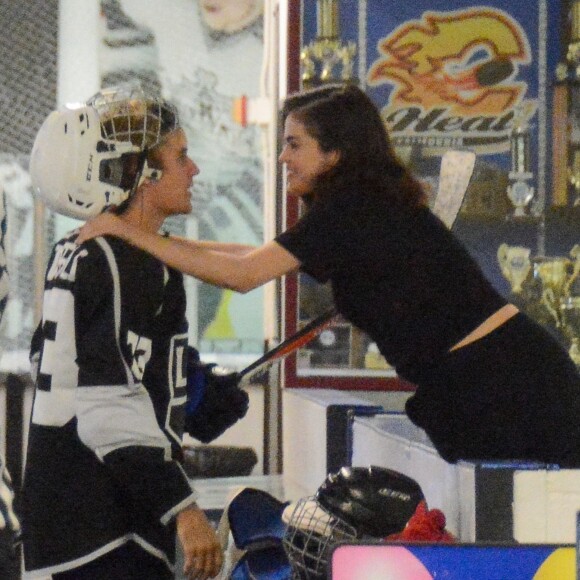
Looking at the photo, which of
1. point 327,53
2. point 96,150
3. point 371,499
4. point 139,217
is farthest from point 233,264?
point 327,53

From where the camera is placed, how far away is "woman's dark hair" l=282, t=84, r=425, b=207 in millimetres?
1858

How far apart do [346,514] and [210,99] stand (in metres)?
3.61

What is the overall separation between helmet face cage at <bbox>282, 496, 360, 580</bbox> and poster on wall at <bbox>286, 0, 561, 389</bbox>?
202cm

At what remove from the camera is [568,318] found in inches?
139

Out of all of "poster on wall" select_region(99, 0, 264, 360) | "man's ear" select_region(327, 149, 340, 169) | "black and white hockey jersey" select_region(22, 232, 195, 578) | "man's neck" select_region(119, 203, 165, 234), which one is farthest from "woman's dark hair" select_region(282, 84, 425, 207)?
"poster on wall" select_region(99, 0, 264, 360)

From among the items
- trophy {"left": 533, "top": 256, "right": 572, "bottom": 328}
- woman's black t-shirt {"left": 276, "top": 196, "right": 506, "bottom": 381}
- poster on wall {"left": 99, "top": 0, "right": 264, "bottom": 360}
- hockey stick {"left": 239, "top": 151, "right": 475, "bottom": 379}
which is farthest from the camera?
poster on wall {"left": 99, "top": 0, "right": 264, "bottom": 360}

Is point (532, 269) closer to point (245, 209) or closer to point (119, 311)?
point (245, 209)

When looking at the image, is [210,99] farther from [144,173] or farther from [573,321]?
[144,173]

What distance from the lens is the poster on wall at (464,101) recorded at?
141 inches

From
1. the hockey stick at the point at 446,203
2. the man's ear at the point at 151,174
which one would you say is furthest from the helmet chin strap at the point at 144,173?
the hockey stick at the point at 446,203

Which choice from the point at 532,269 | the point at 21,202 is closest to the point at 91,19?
the point at 21,202

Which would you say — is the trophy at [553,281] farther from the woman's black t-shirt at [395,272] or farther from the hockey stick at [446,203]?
the woman's black t-shirt at [395,272]

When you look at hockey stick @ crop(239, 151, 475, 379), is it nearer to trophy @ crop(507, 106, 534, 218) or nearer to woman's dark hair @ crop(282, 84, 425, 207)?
woman's dark hair @ crop(282, 84, 425, 207)

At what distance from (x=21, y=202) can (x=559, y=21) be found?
89.2 inches
